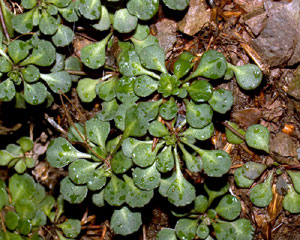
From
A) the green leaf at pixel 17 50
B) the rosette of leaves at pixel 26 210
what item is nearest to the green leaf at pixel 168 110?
the green leaf at pixel 17 50

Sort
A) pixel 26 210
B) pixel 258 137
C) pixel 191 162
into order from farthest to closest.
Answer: pixel 26 210 < pixel 258 137 < pixel 191 162

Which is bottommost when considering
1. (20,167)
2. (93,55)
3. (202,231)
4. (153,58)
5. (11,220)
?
(11,220)

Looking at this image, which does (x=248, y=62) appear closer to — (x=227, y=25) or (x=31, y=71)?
(x=227, y=25)

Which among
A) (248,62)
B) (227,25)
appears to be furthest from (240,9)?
(248,62)

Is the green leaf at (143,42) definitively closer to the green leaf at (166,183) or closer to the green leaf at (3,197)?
the green leaf at (166,183)

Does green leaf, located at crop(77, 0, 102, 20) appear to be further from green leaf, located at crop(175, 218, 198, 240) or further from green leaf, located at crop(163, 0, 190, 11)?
green leaf, located at crop(175, 218, 198, 240)

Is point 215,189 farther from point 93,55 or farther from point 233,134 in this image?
point 93,55

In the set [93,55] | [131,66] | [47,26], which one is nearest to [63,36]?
[47,26]
